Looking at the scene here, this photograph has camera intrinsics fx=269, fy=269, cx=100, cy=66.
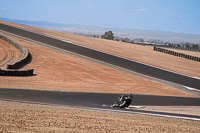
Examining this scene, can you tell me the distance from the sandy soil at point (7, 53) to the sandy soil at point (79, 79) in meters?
2.17

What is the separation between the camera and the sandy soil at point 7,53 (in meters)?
27.6

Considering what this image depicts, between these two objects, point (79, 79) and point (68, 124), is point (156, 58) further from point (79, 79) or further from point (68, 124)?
point (68, 124)

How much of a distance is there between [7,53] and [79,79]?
12.4 metres

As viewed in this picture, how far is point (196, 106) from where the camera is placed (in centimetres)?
1753

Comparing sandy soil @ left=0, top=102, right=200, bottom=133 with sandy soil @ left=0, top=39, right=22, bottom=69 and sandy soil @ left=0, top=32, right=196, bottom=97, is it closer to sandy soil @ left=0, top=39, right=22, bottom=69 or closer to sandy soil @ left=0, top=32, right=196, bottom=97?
sandy soil @ left=0, top=32, right=196, bottom=97

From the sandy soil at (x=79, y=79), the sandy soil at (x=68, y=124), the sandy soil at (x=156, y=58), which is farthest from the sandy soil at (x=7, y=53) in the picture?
the sandy soil at (x=68, y=124)

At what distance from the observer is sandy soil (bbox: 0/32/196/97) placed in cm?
2005

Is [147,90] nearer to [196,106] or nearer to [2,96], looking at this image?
[196,106]

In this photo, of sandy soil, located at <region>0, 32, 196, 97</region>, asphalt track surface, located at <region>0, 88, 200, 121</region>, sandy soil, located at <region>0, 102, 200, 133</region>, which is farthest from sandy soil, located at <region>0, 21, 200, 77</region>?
sandy soil, located at <region>0, 102, 200, 133</region>

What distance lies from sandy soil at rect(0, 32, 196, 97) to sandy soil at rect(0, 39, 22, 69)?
2174 millimetres

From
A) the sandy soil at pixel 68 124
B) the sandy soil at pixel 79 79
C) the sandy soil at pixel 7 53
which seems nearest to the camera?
the sandy soil at pixel 68 124

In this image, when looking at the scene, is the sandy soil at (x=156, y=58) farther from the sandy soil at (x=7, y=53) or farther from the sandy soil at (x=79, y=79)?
the sandy soil at (x=7, y=53)

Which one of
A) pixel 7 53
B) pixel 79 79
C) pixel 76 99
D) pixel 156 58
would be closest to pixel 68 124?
pixel 76 99

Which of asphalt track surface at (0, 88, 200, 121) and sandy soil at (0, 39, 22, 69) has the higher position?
sandy soil at (0, 39, 22, 69)
